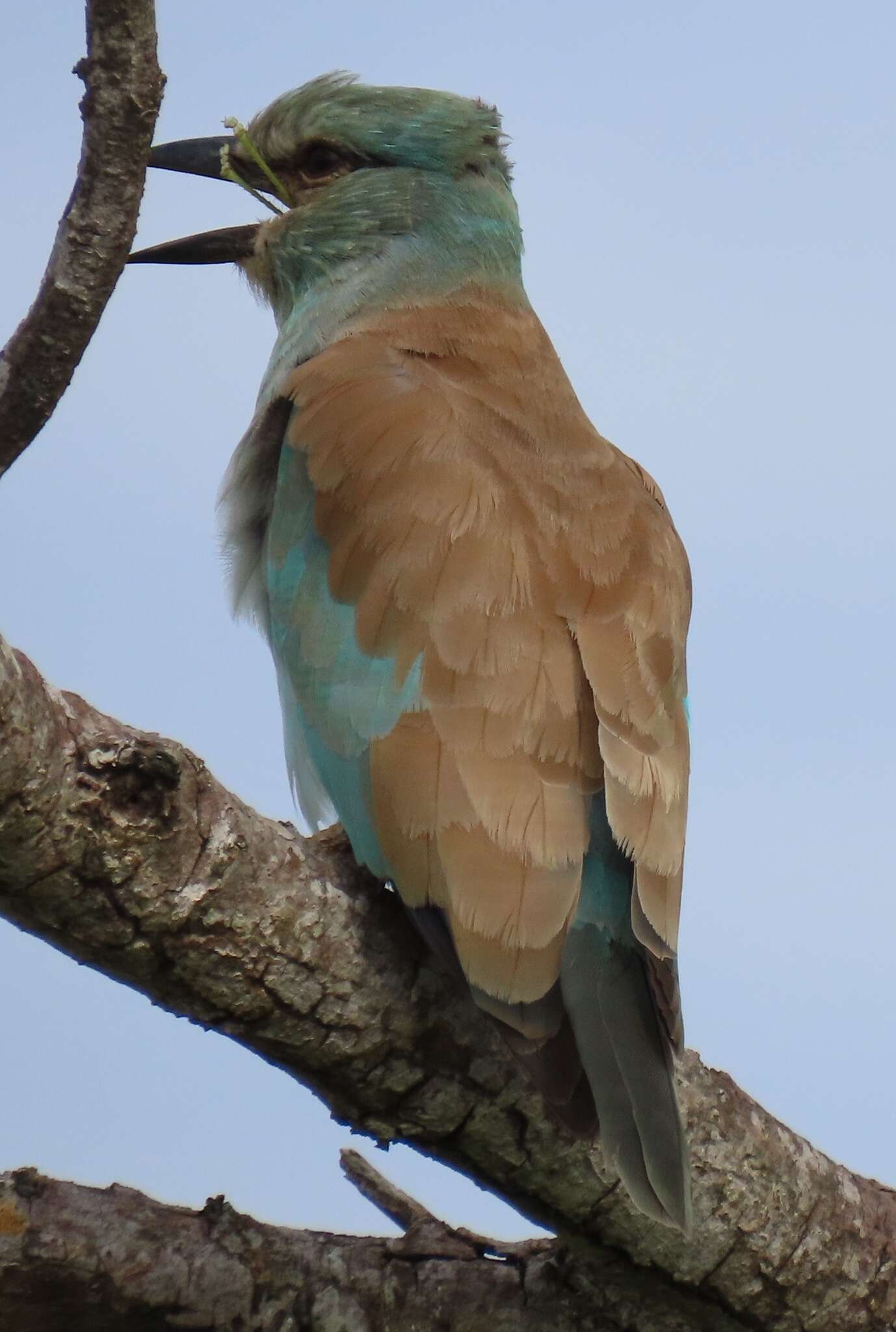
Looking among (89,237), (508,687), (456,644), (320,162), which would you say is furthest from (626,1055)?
(320,162)

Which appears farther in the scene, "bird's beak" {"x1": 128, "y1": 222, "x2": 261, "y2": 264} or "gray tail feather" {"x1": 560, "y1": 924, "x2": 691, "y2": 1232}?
"bird's beak" {"x1": 128, "y1": 222, "x2": 261, "y2": 264}

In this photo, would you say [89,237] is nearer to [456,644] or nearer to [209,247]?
[456,644]

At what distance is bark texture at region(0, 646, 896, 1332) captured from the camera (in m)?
3.00

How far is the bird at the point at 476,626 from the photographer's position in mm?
3389

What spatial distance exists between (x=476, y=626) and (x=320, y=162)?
7.74 feet

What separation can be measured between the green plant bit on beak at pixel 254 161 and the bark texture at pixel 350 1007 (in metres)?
2.61

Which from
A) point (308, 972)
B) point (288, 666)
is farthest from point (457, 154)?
point (308, 972)

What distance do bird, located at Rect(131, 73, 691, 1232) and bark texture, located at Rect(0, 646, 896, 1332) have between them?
7.3 inches

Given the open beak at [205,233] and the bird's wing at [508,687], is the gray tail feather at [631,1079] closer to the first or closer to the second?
the bird's wing at [508,687]

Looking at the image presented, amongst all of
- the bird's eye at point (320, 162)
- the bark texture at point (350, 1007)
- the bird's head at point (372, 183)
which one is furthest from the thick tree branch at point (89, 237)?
the bird's eye at point (320, 162)

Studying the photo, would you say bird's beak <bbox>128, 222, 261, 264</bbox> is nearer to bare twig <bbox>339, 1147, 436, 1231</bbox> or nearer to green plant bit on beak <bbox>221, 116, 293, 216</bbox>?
green plant bit on beak <bbox>221, 116, 293, 216</bbox>

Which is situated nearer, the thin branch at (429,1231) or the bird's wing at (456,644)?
the bird's wing at (456,644)

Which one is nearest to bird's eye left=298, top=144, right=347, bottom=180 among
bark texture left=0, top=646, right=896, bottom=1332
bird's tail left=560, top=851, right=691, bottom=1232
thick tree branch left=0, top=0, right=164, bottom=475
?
thick tree branch left=0, top=0, right=164, bottom=475

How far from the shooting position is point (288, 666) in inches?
166
